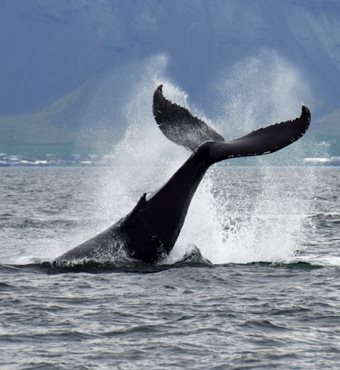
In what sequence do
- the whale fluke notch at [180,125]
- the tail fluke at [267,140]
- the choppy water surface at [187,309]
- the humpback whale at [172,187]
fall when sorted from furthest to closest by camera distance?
the whale fluke notch at [180,125], the humpback whale at [172,187], the tail fluke at [267,140], the choppy water surface at [187,309]

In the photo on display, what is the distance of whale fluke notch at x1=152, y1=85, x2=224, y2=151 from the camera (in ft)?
47.3

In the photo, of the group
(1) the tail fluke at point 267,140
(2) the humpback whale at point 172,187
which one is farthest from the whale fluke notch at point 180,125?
(1) the tail fluke at point 267,140

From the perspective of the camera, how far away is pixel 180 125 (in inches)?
575

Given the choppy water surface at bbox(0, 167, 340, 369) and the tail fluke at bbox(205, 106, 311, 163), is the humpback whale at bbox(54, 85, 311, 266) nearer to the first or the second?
the tail fluke at bbox(205, 106, 311, 163)

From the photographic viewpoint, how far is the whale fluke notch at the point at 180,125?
14422 mm

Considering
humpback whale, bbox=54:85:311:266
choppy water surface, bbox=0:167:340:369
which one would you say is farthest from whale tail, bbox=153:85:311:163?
choppy water surface, bbox=0:167:340:369

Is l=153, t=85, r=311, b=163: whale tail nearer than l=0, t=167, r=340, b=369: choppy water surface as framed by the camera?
No

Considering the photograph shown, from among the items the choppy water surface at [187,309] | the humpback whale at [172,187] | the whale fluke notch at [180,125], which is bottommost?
the choppy water surface at [187,309]

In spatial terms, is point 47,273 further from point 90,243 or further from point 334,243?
point 334,243

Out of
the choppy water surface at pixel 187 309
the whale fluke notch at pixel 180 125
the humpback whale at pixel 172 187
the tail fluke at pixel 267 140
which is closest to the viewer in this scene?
the choppy water surface at pixel 187 309

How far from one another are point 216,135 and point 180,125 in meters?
0.53

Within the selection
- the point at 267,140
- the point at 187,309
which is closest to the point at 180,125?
the point at 267,140

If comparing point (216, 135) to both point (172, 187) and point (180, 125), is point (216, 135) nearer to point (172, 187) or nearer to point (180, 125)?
point (180, 125)

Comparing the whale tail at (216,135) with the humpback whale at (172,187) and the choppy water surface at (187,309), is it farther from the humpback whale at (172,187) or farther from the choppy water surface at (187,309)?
the choppy water surface at (187,309)
